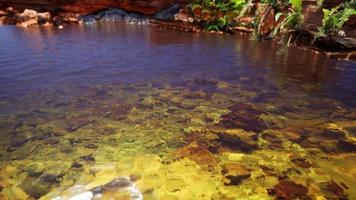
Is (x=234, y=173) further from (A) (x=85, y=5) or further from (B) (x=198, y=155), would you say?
(A) (x=85, y=5)

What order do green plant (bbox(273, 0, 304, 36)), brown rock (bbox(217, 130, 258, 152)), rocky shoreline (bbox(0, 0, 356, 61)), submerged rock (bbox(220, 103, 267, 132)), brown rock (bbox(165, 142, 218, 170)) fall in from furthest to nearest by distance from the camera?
rocky shoreline (bbox(0, 0, 356, 61)), green plant (bbox(273, 0, 304, 36)), submerged rock (bbox(220, 103, 267, 132)), brown rock (bbox(217, 130, 258, 152)), brown rock (bbox(165, 142, 218, 170))

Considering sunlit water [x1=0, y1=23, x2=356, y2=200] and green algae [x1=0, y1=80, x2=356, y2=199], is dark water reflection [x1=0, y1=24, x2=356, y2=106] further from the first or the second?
green algae [x1=0, y1=80, x2=356, y2=199]

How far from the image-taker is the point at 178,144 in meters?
4.80

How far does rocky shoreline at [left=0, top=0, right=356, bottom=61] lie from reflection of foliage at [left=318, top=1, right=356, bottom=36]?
331 mm

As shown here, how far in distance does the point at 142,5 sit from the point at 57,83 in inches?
560

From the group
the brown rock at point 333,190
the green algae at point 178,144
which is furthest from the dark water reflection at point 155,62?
the brown rock at point 333,190

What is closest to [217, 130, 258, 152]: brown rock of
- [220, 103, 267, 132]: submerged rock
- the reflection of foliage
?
[220, 103, 267, 132]: submerged rock

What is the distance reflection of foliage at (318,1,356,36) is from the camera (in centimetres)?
1045

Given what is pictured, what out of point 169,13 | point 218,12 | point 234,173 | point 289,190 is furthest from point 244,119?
point 169,13

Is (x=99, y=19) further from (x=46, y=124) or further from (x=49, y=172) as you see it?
(x=49, y=172)

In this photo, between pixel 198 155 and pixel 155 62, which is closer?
pixel 198 155

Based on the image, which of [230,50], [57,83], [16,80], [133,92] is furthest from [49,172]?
[230,50]

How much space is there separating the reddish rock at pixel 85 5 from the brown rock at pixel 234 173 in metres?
17.4

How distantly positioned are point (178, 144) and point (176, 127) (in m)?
0.60
